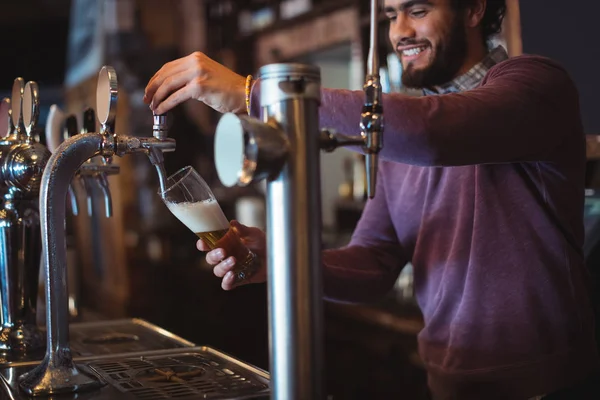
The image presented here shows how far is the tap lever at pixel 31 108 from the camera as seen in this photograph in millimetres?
1407

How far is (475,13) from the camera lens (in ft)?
5.86

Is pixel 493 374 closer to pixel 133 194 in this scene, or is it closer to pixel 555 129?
pixel 555 129

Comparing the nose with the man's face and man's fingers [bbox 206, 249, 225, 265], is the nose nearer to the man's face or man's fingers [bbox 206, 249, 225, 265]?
the man's face

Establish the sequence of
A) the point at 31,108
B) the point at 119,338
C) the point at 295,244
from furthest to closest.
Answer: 1. the point at 119,338
2. the point at 31,108
3. the point at 295,244

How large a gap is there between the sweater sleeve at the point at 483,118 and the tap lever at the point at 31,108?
63 cm

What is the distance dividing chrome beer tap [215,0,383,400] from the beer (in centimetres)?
23

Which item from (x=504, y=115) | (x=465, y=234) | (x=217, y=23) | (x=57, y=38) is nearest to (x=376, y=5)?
(x=504, y=115)

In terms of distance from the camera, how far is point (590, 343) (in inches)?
60.7

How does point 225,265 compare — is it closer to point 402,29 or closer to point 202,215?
point 202,215

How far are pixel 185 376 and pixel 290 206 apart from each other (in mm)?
524

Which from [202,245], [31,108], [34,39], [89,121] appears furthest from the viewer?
[34,39]

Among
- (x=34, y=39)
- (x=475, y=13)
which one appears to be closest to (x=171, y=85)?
(x=475, y=13)

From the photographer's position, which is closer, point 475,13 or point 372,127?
point 372,127

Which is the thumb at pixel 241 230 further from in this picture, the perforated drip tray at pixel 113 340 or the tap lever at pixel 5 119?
the tap lever at pixel 5 119
